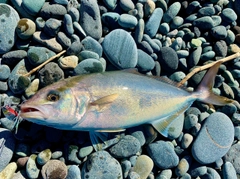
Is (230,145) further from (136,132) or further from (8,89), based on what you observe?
(8,89)

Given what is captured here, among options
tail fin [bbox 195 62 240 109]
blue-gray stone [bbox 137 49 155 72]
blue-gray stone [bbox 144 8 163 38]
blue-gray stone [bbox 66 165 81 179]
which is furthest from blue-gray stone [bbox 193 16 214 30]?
blue-gray stone [bbox 66 165 81 179]

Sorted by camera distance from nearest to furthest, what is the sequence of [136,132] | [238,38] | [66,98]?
[66,98] < [136,132] < [238,38]

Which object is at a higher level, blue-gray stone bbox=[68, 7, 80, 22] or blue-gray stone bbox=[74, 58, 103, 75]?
blue-gray stone bbox=[68, 7, 80, 22]

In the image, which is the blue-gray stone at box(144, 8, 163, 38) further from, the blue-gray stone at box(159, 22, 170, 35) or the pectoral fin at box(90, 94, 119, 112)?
the pectoral fin at box(90, 94, 119, 112)

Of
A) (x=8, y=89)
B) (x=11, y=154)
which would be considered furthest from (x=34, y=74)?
(x=11, y=154)

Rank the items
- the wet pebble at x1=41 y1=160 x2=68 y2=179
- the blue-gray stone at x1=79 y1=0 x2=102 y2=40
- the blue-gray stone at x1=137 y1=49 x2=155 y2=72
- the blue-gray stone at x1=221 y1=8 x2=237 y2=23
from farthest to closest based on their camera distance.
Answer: the blue-gray stone at x1=221 y1=8 x2=237 y2=23, the blue-gray stone at x1=137 y1=49 x2=155 y2=72, the blue-gray stone at x1=79 y1=0 x2=102 y2=40, the wet pebble at x1=41 y1=160 x2=68 y2=179

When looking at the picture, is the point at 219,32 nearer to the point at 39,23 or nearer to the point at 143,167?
the point at 143,167

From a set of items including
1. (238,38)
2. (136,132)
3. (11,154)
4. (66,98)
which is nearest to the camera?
(66,98)

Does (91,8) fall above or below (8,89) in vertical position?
above
